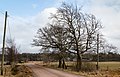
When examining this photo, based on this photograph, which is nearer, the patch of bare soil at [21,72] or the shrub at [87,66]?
the patch of bare soil at [21,72]

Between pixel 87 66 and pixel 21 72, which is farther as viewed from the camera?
pixel 87 66

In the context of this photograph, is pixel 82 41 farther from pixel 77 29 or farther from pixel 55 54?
pixel 55 54

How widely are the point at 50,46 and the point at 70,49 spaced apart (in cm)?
802

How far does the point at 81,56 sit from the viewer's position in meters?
52.3

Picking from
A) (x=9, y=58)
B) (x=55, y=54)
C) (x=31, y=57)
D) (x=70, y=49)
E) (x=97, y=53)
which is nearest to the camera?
(x=97, y=53)

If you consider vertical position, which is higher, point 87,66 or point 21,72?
point 87,66

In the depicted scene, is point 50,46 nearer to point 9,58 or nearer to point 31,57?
point 9,58

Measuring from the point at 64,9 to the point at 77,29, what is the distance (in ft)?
15.1

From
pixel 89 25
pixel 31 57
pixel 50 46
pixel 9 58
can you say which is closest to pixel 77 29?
pixel 89 25

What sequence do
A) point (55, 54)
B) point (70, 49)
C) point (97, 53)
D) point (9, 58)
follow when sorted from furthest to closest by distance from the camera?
point (55, 54) → point (9, 58) → point (70, 49) → point (97, 53)

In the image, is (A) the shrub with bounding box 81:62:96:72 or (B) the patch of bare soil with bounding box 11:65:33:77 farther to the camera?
(A) the shrub with bounding box 81:62:96:72

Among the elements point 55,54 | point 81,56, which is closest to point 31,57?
point 55,54

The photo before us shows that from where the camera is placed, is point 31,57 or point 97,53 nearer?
point 97,53

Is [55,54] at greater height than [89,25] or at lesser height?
lesser
